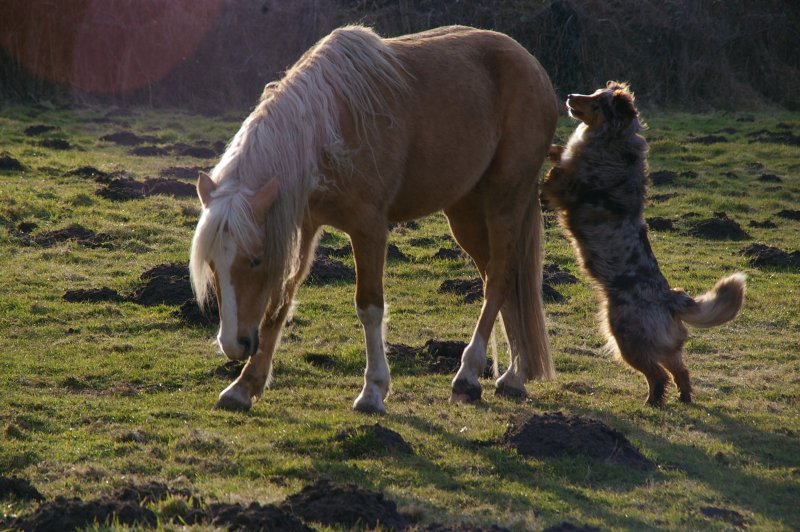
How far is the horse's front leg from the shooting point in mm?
6230

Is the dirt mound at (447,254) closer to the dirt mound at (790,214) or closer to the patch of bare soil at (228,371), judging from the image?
the patch of bare soil at (228,371)

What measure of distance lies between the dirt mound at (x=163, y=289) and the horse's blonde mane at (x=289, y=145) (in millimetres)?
3119

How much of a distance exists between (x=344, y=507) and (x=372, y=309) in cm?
210

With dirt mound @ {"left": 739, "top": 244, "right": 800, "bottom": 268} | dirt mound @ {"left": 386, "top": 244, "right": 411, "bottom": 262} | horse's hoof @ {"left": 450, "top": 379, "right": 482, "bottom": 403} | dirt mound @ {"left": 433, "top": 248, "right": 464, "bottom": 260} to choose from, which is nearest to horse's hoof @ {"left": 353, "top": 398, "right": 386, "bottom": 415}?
horse's hoof @ {"left": 450, "top": 379, "right": 482, "bottom": 403}

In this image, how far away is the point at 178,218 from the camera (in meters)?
12.5

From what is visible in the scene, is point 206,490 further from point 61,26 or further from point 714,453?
point 61,26

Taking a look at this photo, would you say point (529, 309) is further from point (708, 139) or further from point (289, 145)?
point (708, 139)

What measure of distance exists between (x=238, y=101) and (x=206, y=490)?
21.8 meters

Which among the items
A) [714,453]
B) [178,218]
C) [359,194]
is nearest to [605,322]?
[714,453]

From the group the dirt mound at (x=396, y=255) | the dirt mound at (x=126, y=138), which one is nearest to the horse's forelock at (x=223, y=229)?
the dirt mound at (x=396, y=255)

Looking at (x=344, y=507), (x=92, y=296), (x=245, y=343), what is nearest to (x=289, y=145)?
(x=245, y=343)

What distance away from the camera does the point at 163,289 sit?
9.41m

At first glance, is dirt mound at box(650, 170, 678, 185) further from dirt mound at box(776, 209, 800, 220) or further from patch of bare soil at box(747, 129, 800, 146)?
patch of bare soil at box(747, 129, 800, 146)

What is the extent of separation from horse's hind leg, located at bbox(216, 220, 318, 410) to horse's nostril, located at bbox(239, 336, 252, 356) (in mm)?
709
